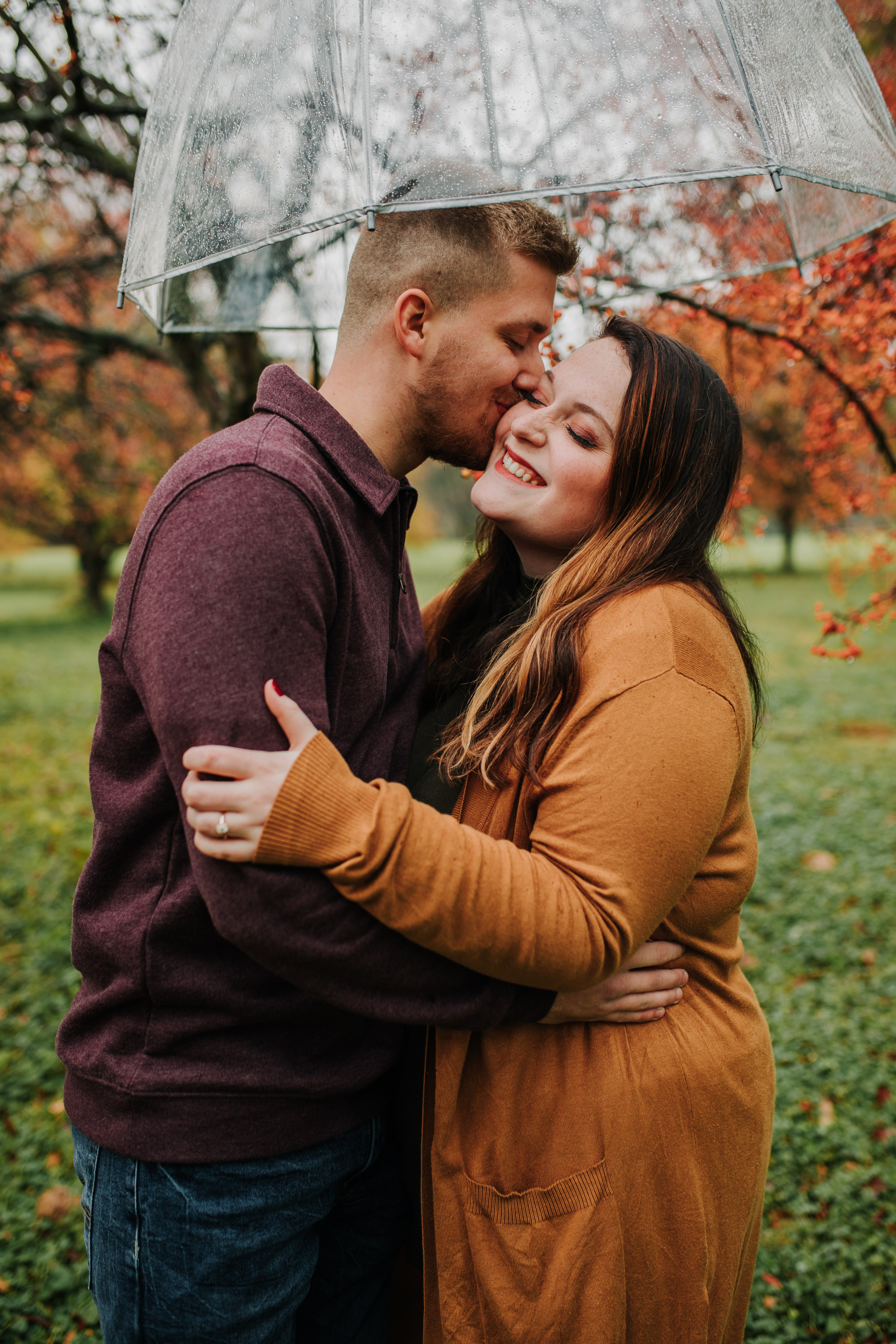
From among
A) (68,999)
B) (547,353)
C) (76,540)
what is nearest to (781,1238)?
(547,353)

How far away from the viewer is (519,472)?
2.21 m

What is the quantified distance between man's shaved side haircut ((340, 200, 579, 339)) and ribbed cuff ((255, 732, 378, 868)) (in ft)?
3.67

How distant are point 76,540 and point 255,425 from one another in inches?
805

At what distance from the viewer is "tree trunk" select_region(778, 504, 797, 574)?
89.4ft

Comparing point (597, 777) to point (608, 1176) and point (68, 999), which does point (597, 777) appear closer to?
point (608, 1176)

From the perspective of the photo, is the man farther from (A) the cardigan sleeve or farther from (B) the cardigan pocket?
(B) the cardigan pocket

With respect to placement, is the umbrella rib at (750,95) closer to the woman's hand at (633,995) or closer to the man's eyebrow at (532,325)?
the man's eyebrow at (532,325)

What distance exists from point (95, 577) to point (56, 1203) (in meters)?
21.0

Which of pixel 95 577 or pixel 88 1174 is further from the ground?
pixel 95 577

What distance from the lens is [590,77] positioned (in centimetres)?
166

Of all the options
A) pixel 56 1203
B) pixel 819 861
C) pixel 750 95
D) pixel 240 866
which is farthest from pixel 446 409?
pixel 819 861

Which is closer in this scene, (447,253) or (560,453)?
(447,253)

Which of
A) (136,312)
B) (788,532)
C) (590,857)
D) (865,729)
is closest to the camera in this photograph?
(590,857)

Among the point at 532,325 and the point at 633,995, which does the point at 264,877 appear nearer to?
the point at 633,995
